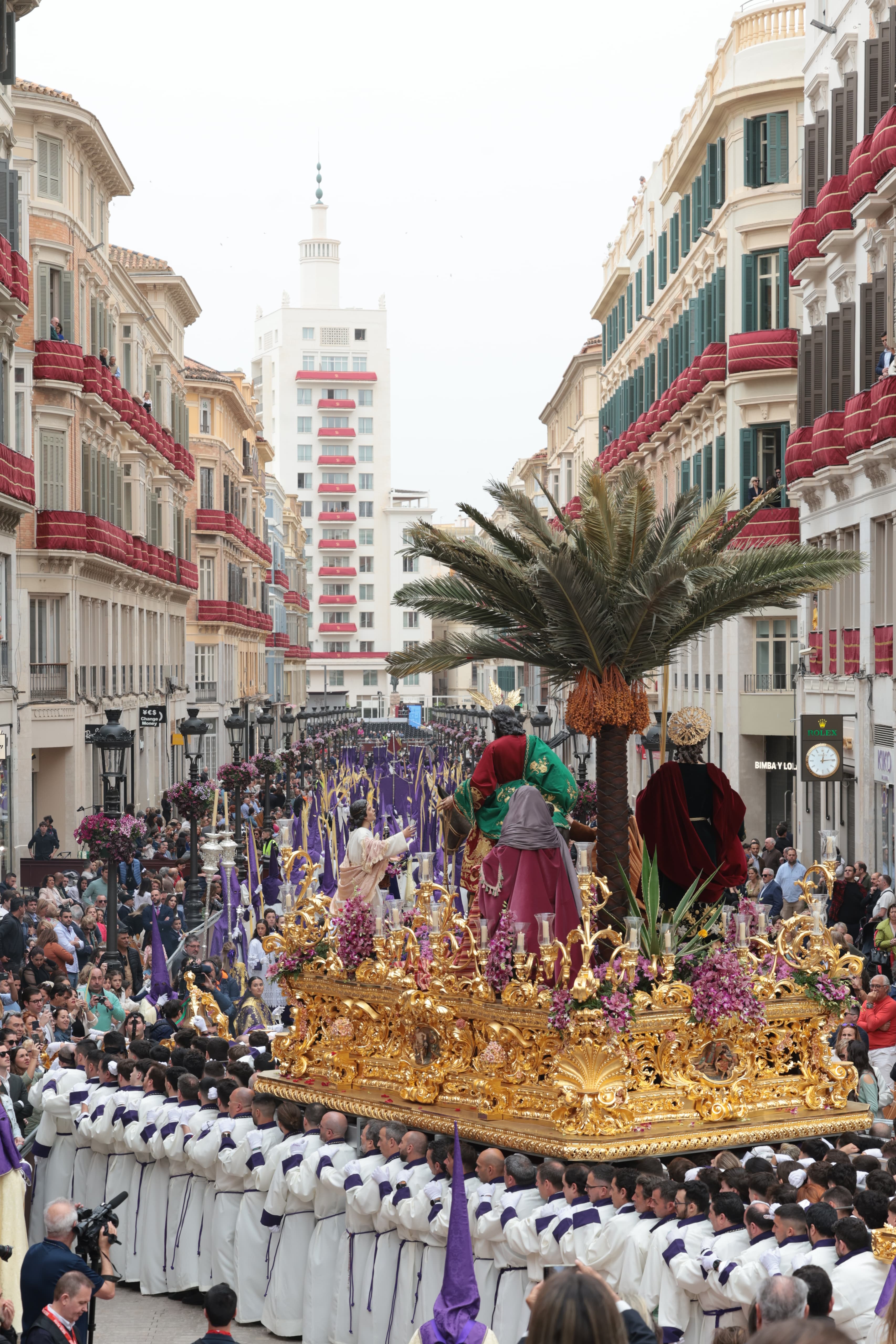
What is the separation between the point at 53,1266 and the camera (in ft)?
27.9

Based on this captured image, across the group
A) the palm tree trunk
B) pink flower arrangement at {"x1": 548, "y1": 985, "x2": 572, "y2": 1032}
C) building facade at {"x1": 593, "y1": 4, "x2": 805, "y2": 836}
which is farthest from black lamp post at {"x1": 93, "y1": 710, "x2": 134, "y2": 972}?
building facade at {"x1": 593, "y1": 4, "x2": 805, "y2": 836}

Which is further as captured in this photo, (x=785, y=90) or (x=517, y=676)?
(x=517, y=676)

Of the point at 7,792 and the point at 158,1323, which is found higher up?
the point at 7,792

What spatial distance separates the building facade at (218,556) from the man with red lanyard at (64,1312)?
56.2m

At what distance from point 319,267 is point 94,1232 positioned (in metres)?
143

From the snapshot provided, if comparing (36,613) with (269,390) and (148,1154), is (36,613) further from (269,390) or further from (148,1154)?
(269,390)

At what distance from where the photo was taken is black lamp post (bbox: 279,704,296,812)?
45.2 m

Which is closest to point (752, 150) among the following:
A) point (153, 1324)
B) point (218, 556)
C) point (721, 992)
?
point (721, 992)

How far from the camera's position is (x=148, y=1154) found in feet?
40.1

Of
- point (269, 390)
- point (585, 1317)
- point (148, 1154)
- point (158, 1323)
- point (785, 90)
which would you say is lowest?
point (158, 1323)

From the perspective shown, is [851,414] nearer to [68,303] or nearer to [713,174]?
[713,174]

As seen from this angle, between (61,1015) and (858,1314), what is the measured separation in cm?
792

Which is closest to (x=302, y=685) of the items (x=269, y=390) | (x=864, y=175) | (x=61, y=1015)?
(x=269, y=390)

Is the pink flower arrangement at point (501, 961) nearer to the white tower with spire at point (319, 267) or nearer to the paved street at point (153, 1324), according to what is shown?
the paved street at point (153, 1324)
